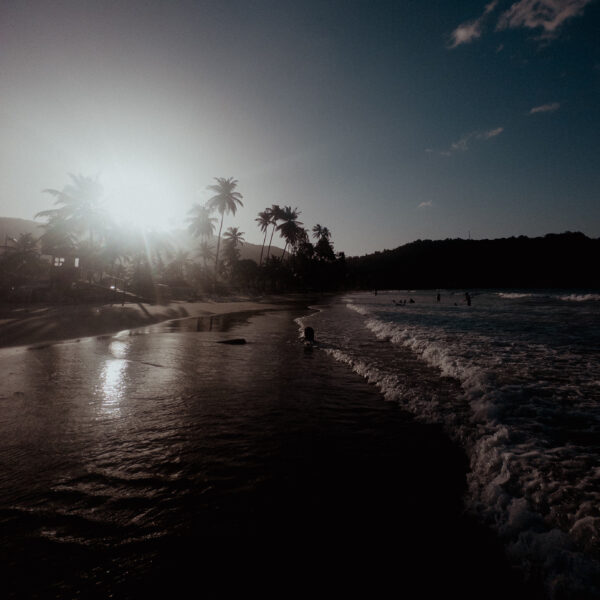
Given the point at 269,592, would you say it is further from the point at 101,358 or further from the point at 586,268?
the point at 586,268

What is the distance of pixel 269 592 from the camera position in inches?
87.5

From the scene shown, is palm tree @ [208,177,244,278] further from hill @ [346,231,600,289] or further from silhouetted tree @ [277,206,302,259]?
hill @ [346,231,600,289]

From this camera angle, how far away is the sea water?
2.72m

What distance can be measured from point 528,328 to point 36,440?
21.2m

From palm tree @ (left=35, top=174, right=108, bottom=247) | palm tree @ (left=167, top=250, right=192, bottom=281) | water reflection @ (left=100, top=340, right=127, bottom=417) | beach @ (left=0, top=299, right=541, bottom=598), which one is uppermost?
palm tree @ (left=35, top=174, right=108, bottom=247)

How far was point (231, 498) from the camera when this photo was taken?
10.6ft

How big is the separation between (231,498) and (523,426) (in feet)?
15.6

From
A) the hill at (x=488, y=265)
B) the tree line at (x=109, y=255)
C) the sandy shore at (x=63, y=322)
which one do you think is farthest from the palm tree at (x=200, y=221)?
the hill at (x=488, y=265)

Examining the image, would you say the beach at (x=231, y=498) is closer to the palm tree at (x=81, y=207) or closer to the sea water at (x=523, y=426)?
the sea water at (x=523, y=426)

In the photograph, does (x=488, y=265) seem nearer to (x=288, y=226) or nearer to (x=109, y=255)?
(x=288, y=226)

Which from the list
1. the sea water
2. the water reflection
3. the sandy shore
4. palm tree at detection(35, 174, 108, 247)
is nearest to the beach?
the water reflection

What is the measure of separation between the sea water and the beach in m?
0.31

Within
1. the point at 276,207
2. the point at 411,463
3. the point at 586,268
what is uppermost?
the point at 276,207

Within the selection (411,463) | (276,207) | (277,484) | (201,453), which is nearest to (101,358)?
(201,453)
